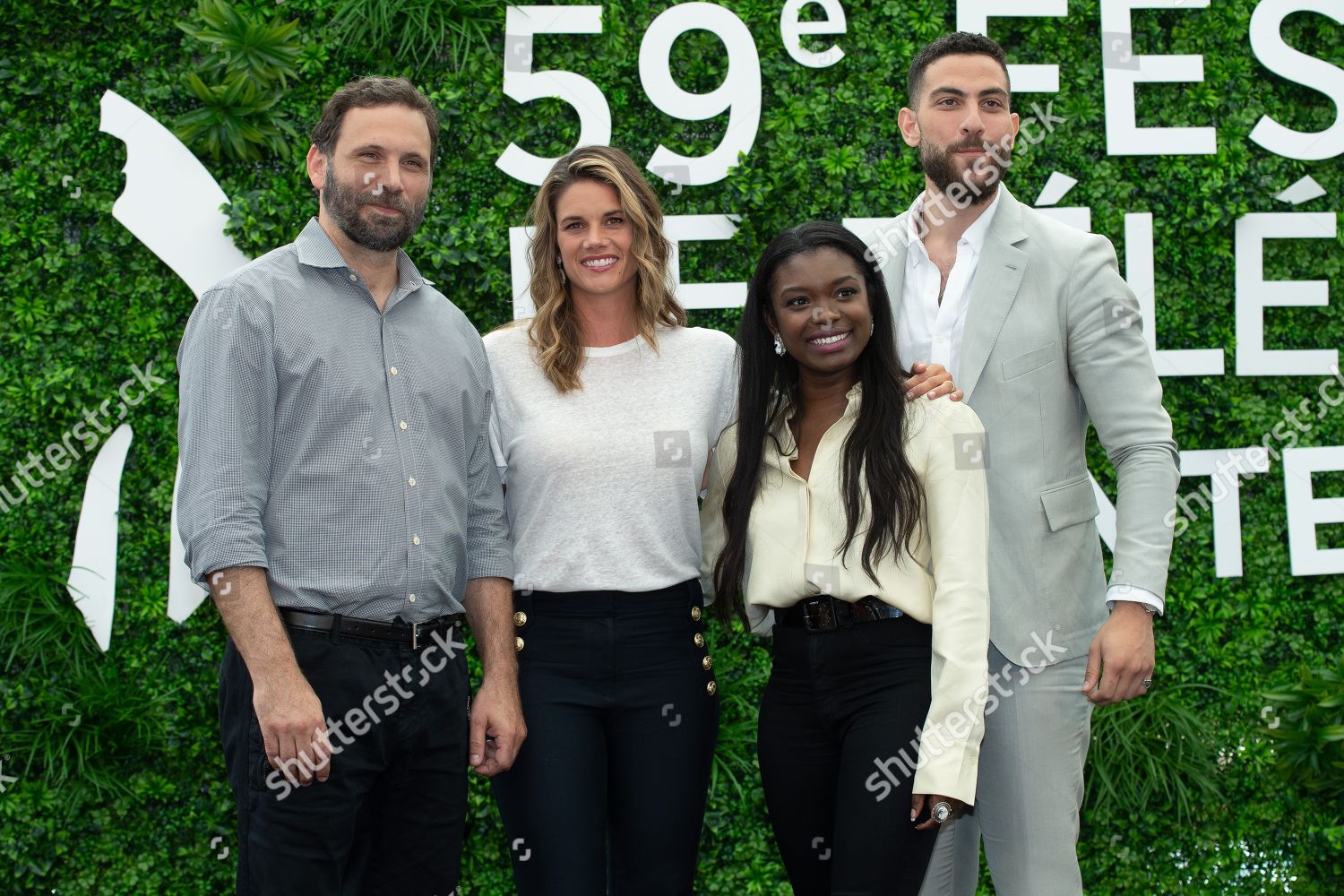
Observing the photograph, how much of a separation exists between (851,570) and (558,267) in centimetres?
98

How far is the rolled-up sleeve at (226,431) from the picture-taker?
2.15m

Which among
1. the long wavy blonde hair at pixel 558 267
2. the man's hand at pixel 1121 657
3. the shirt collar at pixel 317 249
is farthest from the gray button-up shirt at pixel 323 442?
the man's hand at pixel 1121 657

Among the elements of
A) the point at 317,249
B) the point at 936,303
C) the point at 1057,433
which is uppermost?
the point at 317,249

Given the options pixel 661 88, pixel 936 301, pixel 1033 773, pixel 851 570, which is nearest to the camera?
pixel 851 570

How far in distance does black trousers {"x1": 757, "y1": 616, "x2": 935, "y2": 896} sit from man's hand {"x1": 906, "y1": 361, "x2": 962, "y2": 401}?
0.43 meters

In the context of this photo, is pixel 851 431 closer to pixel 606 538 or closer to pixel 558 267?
pixel 606 538

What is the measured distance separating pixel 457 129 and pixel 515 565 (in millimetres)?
1943

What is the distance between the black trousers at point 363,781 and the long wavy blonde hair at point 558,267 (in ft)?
2.22

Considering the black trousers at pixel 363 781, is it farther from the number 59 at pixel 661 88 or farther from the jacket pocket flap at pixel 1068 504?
the number 59 at pixel 661 88

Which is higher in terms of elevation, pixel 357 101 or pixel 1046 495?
pixel 357 101

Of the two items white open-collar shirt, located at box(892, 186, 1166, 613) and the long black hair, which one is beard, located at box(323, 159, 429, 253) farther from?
white open-collar shirt, located at box(892, 186, 1166, 613)

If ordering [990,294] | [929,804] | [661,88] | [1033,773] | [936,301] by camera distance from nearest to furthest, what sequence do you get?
[929,804] → [1033,773] → [990,294] → [936,301] → [661,88]

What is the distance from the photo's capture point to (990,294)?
2549mm

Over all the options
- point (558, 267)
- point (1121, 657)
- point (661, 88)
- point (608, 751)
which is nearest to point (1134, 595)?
point (1121, 657)
